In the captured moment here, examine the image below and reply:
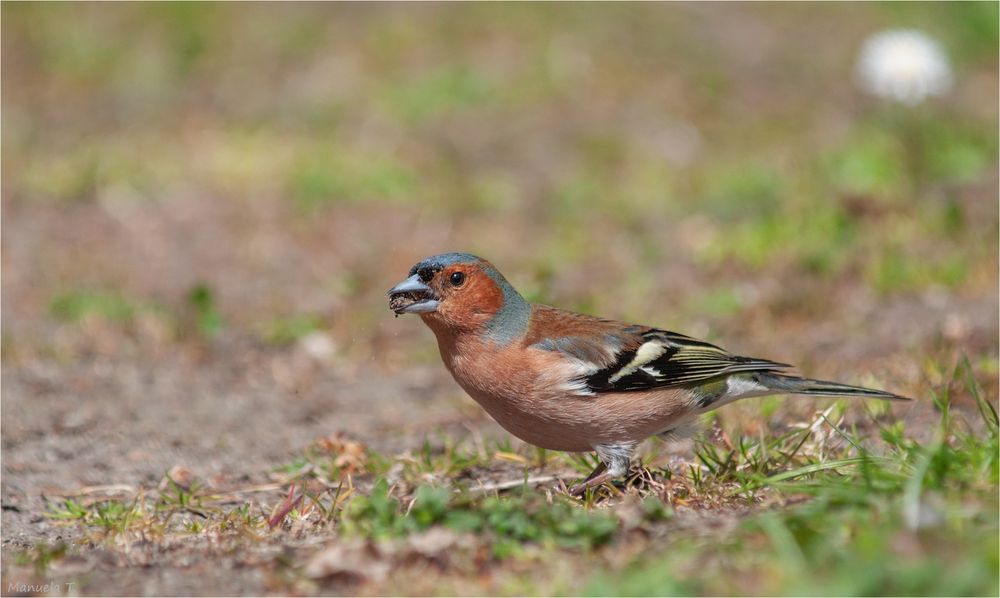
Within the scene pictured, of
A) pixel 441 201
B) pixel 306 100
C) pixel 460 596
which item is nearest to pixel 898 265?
pixel 441 201

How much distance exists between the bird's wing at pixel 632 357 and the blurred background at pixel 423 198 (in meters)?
0.92

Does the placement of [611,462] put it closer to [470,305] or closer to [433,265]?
[470,305]

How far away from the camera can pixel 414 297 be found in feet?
15.8

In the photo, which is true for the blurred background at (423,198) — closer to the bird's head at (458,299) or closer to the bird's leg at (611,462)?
the bird's leg at (611,462)

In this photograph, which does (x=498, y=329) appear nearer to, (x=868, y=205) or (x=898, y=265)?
(x=898, y=265)

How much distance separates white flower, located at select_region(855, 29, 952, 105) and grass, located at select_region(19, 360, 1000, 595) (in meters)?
4.83

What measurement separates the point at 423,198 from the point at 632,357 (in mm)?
5278

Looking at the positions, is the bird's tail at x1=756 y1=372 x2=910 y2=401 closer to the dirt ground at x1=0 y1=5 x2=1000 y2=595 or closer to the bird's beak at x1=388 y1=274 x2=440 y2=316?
the dirt ground at x1=0 y1=5 x2=1000 y2=595

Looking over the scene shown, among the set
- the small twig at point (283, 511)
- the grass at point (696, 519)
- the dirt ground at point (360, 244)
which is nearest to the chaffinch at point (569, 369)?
the grass at point (696, 519)

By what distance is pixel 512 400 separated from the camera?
4594 millimetres

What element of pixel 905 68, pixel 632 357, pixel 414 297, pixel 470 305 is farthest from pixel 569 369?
pixel 905 68

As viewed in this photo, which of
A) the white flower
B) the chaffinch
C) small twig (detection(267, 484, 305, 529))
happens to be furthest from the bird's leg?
the white flower

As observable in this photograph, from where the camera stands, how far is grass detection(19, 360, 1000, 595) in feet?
10.5

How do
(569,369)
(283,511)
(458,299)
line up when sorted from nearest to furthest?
1. (283,511)
2. (569,369)
3. (458,299)
